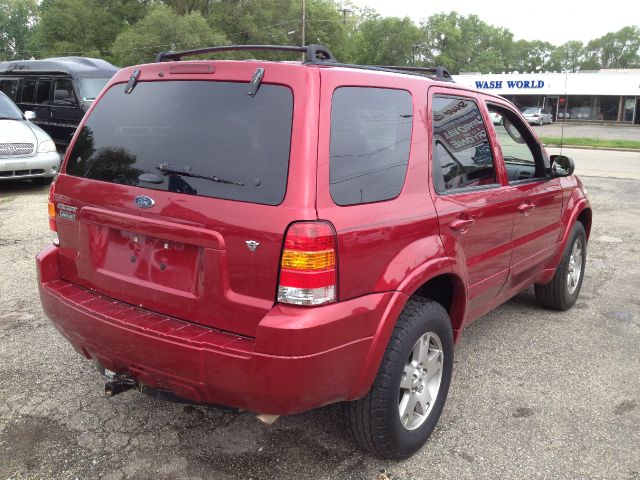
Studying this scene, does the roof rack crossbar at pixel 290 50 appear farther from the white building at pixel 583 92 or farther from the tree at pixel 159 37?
the white building at pixel 583 92

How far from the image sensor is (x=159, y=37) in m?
44.0

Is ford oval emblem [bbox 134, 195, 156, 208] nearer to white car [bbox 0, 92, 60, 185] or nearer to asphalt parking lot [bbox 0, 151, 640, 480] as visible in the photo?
asphalt parking lot [bbox 0, 151, 640, 480]

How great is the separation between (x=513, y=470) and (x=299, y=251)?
1.54m

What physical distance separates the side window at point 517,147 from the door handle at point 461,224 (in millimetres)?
826

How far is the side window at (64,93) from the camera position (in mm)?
12680

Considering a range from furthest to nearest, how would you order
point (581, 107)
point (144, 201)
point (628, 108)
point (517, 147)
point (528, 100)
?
1. point (528, 100)
2. point (581, 107)
3. point (628, 108)
4. point (517, 147)
5. point (144, 201)

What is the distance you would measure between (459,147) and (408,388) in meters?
1.35

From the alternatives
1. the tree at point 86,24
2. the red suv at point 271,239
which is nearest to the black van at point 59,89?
the red suv at point 271,239

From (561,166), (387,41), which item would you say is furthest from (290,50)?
(387,41)

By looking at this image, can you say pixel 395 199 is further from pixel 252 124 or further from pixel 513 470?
pixel 513 470

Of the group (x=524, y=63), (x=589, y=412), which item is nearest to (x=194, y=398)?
(x=589, y=412)

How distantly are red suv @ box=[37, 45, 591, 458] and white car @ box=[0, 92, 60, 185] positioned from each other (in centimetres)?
714

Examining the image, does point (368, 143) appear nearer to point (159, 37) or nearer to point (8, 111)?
point (8, 111)

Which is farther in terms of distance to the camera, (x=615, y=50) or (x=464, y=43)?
(x=615, y=50)
